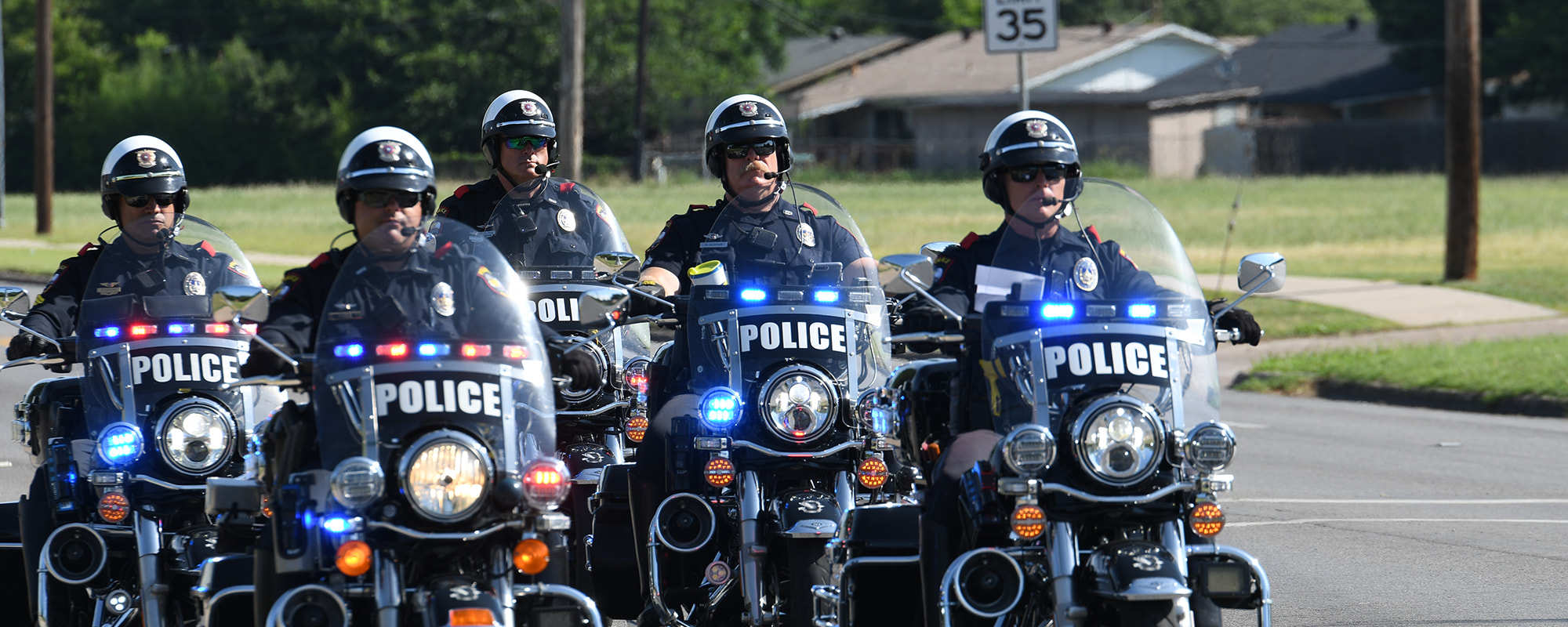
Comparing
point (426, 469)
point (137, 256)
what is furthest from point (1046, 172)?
point (137, 256)

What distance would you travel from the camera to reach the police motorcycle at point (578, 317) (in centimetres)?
787

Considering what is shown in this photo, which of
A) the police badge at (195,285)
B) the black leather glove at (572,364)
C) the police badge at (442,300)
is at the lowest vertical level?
the black leather glove at (572,364)

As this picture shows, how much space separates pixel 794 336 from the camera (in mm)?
6676

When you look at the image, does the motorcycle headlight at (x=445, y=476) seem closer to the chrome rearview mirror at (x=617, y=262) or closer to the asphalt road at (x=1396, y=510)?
the chrome rearview mirror at (x=617, y=262)

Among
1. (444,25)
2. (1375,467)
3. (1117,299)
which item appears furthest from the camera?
(444,25)

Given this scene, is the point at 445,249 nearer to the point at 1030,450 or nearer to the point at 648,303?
the point at 1030,450

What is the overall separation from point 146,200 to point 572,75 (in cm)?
1605

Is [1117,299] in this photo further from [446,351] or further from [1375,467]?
[1375,467]

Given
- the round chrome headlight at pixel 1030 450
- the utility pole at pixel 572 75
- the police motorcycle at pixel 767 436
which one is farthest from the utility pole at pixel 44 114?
the round chrome headlight at pixel 1030 450

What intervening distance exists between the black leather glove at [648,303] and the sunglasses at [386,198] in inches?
64.6

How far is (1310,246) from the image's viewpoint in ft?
112

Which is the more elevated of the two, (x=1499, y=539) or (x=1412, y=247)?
(x=1412, y=247)

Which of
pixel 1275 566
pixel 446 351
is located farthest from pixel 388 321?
pixel 1275 566

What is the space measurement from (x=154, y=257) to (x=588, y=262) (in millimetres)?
2017
